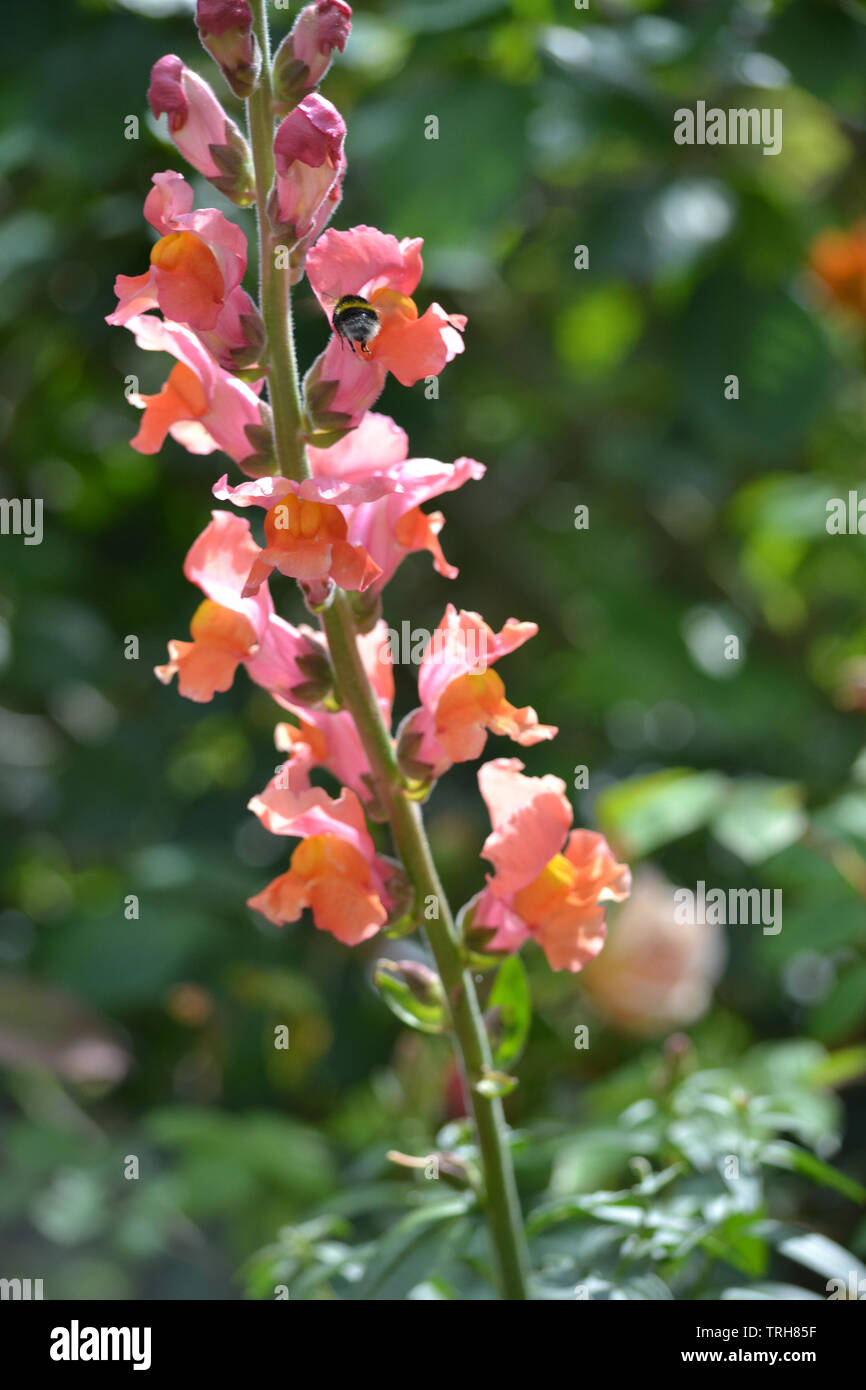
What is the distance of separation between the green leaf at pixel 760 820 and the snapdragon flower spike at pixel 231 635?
407 mm

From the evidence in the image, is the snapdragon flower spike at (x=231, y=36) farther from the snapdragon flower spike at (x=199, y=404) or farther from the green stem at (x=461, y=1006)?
the green stem at (x=461, y=1006)

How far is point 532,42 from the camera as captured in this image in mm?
1002

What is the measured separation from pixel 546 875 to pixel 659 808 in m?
0.39

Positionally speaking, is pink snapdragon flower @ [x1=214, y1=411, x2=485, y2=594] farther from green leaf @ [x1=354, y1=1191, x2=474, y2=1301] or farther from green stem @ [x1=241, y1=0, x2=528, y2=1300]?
green leaf @ [x1=354, y1=1191, x2=474, y2=1301]

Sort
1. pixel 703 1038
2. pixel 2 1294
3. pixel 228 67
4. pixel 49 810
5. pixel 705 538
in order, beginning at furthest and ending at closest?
1. pixel 705 538
2. pixel 49 810
3. pixel 703 1038
4. pixel 2 1294
5. pixel 228 67

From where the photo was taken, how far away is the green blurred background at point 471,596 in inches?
37.1

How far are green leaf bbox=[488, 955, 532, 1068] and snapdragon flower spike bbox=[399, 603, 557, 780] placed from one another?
0.11 m

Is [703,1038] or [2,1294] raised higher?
[703,1038]

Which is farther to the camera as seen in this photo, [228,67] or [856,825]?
[856,825]

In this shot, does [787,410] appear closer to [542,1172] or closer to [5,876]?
[542,1172]

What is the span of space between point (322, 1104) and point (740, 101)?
1.12 meters

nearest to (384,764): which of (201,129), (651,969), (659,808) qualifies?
→ (201,129)

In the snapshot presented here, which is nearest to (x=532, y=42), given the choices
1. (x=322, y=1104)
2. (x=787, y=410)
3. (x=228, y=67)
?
(x=787, y=410)

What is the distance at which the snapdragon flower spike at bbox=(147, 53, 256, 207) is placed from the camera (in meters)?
0.48
